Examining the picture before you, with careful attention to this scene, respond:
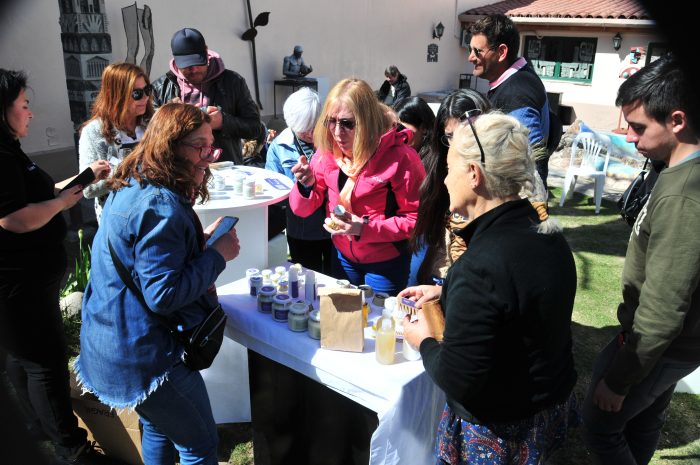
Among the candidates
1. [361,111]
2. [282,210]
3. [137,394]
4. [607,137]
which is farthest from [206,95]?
[607,137]

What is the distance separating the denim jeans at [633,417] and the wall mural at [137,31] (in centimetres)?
749

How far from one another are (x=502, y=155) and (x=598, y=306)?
11.7 feet

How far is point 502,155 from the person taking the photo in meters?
1.32

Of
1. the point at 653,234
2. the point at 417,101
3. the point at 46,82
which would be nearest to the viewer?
the point at 653,234

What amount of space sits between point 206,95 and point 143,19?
5088 millimetres

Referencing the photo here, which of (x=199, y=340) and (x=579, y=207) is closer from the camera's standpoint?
(x=199, y=340)

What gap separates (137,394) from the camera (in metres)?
1.69

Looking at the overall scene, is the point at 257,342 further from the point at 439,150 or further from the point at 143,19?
the point at 143,19

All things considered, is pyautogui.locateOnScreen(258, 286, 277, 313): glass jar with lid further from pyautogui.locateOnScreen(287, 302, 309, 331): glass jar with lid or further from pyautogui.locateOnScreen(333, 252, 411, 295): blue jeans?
pyautogui.locateOnScreen(333, 252, 411, 295): blue jeans

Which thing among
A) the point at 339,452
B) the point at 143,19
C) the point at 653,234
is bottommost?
the point at 339,452

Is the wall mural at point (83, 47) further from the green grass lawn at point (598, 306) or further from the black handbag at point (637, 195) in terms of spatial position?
the black handbag at point (637, 195)

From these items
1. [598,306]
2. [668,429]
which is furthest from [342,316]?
[598,306]

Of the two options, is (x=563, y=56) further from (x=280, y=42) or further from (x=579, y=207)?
(x=579, y=207)

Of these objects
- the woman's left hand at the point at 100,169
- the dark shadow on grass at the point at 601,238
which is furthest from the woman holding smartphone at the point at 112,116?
the dark shadow on grass at the point at 601,238
